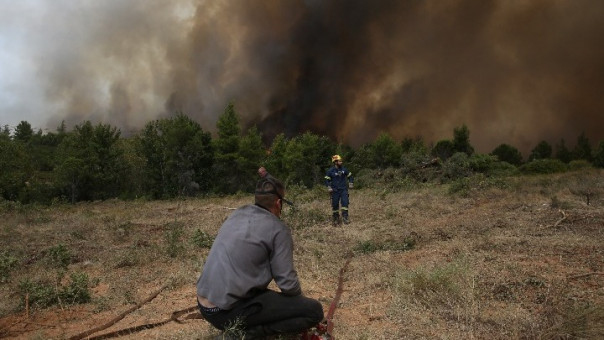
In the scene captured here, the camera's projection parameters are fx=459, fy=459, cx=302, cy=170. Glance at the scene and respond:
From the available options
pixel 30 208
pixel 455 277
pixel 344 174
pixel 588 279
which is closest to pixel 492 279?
pixel 455 277

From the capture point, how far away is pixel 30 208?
22531 mm

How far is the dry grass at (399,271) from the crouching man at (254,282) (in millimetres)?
882

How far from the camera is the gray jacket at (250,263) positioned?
3.73m

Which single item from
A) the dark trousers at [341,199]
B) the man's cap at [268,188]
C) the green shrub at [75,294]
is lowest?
the green shrub at [75,294]

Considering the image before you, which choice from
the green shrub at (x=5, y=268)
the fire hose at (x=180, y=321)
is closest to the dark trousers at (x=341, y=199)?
the fire hose at (x=180, y=321)

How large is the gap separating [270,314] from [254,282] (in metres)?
0.33

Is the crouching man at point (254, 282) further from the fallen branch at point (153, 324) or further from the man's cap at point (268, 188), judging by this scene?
the fallen branch at point (153, 324)

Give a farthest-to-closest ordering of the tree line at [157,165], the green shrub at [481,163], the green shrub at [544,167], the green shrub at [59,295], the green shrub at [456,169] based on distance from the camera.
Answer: the tree line at [157,165] → the green shrub at [544,167] → the green shrub at [481,163] → the green shrub at [456,169] → the green shrub at [59,295]

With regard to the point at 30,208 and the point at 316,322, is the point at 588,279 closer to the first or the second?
the point at 316,322

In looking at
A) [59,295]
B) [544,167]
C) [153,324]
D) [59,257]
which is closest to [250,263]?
[153,324]

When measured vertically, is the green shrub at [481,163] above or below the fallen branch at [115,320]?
above

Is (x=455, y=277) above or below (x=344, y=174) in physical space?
below

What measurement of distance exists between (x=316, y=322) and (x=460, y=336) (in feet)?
4.58

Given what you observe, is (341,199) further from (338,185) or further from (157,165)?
(157,165)
